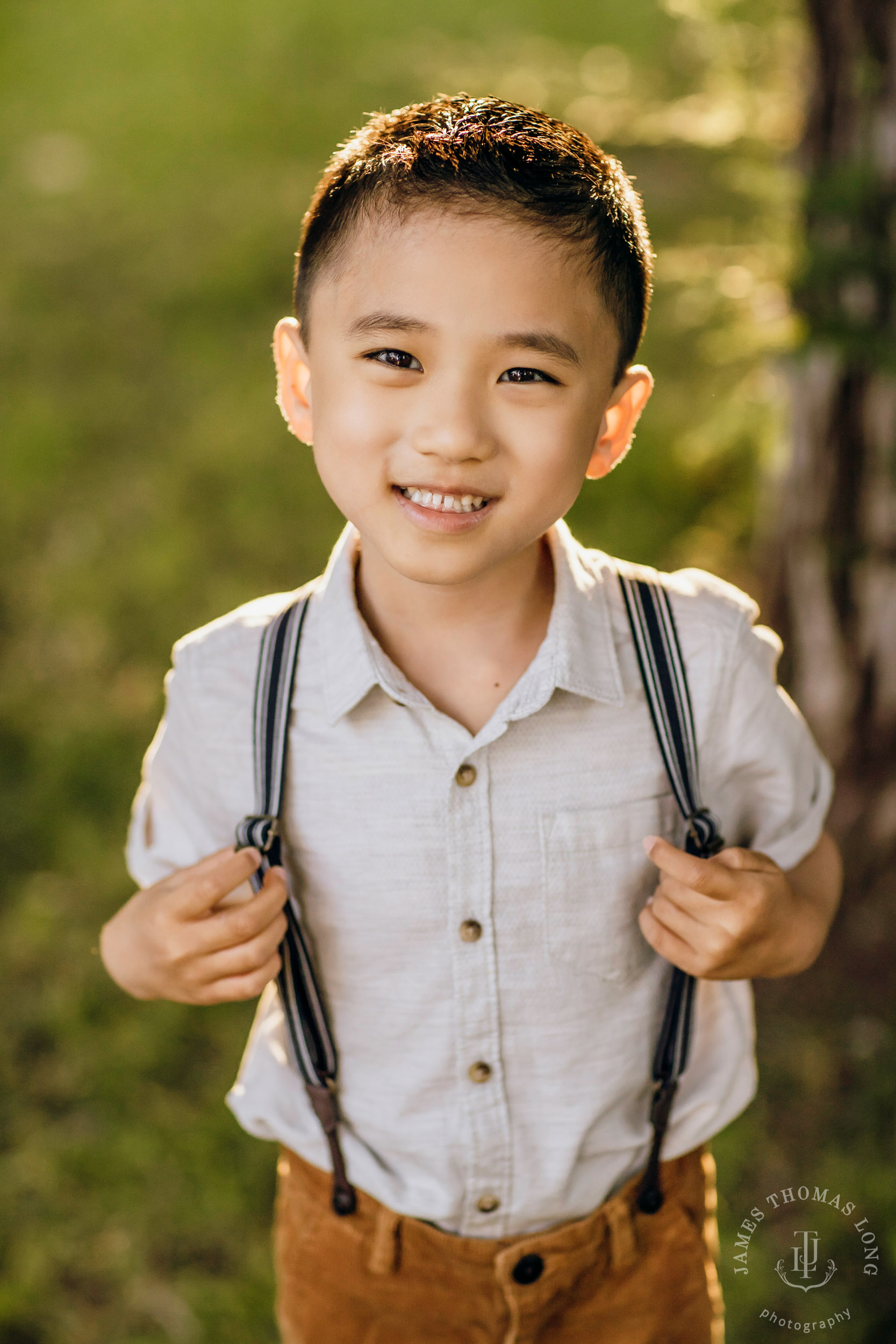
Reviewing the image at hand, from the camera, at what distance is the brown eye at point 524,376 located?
1.13 meters

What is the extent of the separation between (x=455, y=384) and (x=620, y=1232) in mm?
1099

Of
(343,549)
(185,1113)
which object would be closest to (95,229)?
(185,1113)

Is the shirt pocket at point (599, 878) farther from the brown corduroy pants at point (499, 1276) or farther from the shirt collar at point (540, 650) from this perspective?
the brown corduroy pants at point (499, 1276)

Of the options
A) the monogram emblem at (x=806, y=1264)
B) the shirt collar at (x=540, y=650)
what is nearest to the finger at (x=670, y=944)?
the shirt collar at (x=540, y=650)

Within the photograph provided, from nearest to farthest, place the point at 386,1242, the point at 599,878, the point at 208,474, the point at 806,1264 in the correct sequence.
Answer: the point at 599,878 → the point at 386,1242 → the point at 806,1264 → the point at 208,474

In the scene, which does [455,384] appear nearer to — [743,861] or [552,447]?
[552,447]

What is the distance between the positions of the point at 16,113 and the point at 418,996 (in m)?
7.29

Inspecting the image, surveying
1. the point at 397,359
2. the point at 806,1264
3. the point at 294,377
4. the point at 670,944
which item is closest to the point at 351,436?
the point at 397,359

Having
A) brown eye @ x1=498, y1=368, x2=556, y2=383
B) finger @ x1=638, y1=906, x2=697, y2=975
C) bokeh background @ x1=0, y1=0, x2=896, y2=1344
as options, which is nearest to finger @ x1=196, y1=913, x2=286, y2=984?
finger @ x1=638, y1=906, x2=697, y2=975

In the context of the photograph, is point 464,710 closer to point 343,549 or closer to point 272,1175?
point 343,549

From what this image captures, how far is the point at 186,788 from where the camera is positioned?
1.45m

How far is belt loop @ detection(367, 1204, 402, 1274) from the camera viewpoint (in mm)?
1472

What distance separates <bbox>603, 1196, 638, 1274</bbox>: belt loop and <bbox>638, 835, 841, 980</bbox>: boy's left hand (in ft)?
1.22

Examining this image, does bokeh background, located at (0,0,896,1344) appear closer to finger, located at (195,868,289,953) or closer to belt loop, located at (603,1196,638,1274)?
belt loop, located at (603,1196,638,1274)
